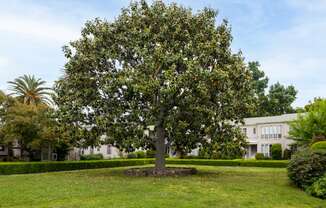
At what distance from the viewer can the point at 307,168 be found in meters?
17.3

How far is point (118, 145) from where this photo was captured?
2275cm

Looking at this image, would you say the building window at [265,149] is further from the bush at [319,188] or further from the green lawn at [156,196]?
the bush at [319,188]

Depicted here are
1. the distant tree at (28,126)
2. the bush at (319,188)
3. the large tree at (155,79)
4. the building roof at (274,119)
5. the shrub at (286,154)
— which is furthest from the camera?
the building roof at (274,119)

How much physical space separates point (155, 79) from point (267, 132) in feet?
117

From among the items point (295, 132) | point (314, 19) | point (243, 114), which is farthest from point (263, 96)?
point (314, 19)

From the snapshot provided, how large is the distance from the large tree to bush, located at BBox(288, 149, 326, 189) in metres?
5.20

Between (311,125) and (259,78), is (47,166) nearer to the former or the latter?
(311,125)

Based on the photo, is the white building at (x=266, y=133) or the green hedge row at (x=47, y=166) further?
the white building at (x=266, y=133)

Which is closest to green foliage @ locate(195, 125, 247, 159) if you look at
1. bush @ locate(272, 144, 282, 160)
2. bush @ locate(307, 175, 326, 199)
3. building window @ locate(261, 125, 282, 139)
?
bush @ locate(307, 175, 326, 199)

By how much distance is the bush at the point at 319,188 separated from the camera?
51.3ft

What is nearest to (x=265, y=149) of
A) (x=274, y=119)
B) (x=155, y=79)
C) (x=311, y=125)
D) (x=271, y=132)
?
(x=271, y=132)

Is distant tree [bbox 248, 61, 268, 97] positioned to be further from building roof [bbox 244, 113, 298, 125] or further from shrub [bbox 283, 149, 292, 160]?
shrub [bbox 283, 149, 292, 160]

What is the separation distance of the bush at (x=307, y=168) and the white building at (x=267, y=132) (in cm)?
3138

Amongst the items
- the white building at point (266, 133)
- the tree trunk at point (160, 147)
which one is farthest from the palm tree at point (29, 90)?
the tree trunk at point (160, 147)
